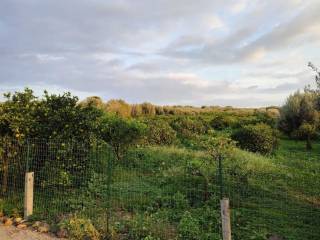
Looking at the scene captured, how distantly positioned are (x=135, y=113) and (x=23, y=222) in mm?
22838

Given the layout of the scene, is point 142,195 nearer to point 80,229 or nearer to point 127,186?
point 127,186

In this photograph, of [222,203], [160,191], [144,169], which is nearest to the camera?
[222,203]

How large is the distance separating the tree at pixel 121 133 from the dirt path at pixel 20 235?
20.5 feet

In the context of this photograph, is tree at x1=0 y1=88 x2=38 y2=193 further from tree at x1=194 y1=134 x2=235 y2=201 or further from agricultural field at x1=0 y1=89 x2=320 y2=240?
tree at x1=194 y1=134 x2=235 y2=201

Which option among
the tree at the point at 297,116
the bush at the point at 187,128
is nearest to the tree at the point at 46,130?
the bush at the point at 187,128

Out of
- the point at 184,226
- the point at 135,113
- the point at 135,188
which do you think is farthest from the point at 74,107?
the point at 135,113

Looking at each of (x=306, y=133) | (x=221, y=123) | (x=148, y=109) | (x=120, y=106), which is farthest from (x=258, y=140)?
(x=148, y=109)

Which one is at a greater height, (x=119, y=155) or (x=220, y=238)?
(x=119, y=155)

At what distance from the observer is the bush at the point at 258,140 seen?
19422 millimetres

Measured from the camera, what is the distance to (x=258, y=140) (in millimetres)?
19641

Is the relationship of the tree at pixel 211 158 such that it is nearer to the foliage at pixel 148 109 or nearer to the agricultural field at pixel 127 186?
the agricultural field at pixel 127 186

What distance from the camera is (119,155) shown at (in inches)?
611

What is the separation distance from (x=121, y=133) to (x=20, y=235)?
738 centimetres

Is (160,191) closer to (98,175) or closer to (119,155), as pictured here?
(98,175)
